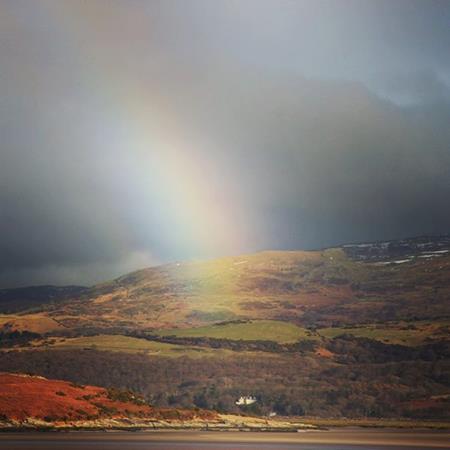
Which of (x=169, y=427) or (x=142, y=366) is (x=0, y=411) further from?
(x=142, y=366)

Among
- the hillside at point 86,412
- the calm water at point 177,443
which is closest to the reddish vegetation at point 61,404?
the hillside at point 86,412

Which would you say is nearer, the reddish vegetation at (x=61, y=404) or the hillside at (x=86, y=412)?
the hillside at (x=86, y=412)

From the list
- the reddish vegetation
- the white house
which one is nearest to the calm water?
the reddish vegetation

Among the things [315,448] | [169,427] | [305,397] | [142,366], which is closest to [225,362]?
[142,366]

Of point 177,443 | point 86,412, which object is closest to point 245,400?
point 86,412

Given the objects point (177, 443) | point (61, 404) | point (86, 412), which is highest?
point (61, 404)

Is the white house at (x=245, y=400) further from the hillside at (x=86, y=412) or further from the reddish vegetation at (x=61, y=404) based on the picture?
the reddish vegetation at (x=61, y=404)

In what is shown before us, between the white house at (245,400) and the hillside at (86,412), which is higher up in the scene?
the hillside at (86,412)

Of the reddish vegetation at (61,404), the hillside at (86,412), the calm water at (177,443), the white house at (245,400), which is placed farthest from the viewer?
the white house at (245,400)

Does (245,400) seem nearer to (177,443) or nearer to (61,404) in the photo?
(61,404)
